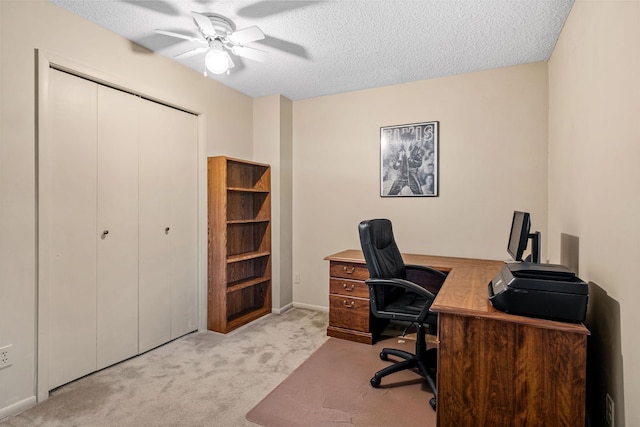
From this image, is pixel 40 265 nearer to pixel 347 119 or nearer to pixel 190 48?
pixel 190 48

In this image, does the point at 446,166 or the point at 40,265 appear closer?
the point at 40,265

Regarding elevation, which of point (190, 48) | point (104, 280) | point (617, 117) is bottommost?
point (104, 280)

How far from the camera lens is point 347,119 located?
3.68 meters

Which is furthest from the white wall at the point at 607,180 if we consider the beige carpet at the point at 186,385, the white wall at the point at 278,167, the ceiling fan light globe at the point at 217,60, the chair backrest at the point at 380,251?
the white wall at the point at 278,167

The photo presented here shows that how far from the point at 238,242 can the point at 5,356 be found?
2.01 meters

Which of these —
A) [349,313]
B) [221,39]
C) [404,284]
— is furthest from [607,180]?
[221,39]

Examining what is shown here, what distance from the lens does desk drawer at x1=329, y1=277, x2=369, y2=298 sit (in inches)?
116

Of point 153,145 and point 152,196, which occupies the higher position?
point 153,145

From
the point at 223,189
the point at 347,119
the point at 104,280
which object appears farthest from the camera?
the point at 347,119

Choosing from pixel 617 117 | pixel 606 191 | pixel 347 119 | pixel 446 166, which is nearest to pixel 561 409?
pixel 606 191

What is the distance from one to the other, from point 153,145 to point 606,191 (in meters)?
3.01

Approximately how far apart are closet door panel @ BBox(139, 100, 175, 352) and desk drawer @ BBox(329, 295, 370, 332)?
1473 mm

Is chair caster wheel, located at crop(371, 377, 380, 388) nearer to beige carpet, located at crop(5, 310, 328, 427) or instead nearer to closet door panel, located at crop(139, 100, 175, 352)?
beige carpet, located at crop(5, 310, 328, 427)

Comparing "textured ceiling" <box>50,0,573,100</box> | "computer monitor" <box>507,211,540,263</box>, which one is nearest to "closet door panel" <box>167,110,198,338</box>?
"textured ceiling" <box>50,0,573,100</box>
